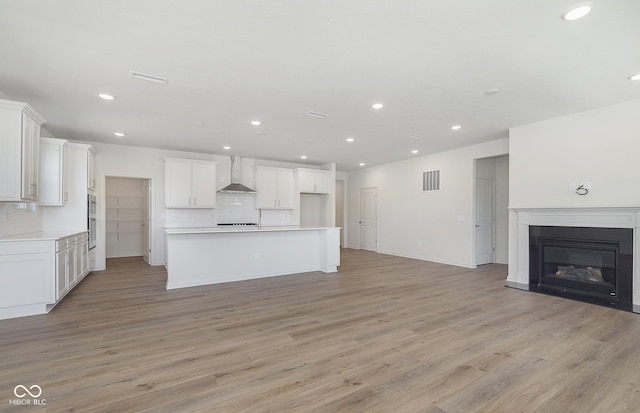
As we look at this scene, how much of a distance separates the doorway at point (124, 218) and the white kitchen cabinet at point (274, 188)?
130 inches

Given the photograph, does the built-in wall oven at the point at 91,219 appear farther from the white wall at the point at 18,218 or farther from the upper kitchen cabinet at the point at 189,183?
the upper kitchen cabinet at the point at 189,183

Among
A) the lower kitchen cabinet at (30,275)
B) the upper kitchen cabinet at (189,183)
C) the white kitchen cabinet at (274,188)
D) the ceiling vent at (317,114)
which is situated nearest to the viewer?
the lower kitchen cabinet at (30,275)

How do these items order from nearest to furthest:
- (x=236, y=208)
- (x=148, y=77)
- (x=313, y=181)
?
(x=148, y=77), (x=236, y=208), (x=313, y=181)

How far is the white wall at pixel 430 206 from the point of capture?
684cm

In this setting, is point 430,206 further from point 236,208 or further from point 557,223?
point 236,208

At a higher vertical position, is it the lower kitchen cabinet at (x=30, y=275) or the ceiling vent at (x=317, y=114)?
the ceiling vent at (x=317, y=114)

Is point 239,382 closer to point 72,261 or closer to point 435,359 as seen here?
point 435,359

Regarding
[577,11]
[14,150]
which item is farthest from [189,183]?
[577,11]

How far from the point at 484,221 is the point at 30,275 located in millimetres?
8268

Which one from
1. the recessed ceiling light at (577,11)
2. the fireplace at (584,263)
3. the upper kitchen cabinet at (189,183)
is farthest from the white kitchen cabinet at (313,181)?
the recessed ceiling light at (577,11)

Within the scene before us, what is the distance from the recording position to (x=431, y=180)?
773cm

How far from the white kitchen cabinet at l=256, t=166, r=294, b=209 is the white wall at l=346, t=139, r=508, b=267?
2.85 metres

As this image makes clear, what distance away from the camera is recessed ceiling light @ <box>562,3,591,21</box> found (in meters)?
2.15

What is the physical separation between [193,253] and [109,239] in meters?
4.94
